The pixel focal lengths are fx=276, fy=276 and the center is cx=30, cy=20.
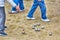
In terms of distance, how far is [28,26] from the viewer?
6367 mm

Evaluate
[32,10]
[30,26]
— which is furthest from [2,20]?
[32,10]

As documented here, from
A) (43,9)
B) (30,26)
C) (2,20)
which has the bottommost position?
(30,26)

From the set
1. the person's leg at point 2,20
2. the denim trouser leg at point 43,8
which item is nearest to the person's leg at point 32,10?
the denim trouser leg at point 43,8

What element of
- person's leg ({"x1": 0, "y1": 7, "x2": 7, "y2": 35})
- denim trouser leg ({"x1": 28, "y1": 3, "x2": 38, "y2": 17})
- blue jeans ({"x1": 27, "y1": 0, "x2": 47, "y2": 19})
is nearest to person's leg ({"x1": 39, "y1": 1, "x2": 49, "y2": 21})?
blue jeans ({"x1": 27, "y1": 0, "x2": 47, "y2": 19})

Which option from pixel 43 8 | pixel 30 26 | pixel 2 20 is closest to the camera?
pixel 2 20

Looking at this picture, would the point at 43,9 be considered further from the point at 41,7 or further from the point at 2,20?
the point at 2,20

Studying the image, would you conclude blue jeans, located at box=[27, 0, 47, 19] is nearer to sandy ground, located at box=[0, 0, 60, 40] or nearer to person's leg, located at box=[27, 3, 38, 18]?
person's leg, located at box=[27, 3, 38, 18]

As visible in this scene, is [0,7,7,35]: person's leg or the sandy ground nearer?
[0,7,7,35]: person's leg

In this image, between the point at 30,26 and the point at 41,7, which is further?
the point at 41,7

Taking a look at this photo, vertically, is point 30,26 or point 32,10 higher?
point 32,10

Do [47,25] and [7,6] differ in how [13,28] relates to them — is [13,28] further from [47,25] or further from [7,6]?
[7,6]

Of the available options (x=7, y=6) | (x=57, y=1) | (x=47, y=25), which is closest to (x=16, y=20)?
(x=47, y=25)

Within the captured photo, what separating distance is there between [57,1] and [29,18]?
1881mm

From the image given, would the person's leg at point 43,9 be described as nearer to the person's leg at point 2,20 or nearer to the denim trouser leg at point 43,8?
the denim trouser leg at point 43,8
